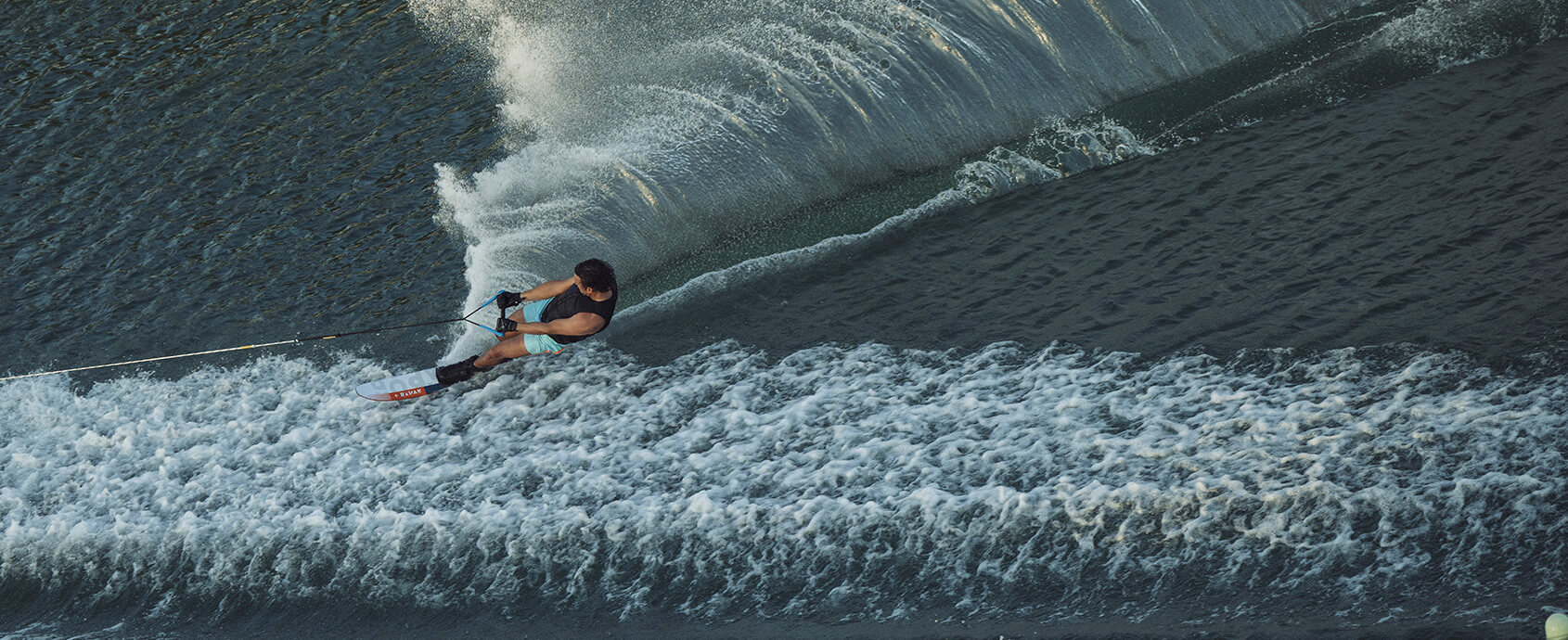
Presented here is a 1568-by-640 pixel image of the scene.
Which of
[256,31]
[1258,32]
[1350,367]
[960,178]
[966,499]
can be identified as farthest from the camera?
[256,31]

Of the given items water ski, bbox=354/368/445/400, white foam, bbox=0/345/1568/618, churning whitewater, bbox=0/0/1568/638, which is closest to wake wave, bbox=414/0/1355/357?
churning whitewater, bbox=0/0/1568/638

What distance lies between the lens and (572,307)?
9.09m

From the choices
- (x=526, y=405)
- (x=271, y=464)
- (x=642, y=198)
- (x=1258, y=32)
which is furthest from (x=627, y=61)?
(x=1258, y=32)

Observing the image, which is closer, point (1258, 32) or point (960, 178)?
point (960, 178)

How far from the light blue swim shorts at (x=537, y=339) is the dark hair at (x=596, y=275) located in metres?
0.84

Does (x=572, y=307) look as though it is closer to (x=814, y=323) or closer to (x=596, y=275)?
(x=596, y=275)

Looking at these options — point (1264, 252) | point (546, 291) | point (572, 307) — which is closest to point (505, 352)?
point (546, 291)

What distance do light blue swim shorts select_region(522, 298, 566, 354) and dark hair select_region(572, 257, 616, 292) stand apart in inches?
32.9

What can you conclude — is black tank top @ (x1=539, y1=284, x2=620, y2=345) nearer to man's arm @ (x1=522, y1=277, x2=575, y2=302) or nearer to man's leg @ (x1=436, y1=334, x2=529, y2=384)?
man's arm @ (x1=522, y1=277, x2=575, y2=302)

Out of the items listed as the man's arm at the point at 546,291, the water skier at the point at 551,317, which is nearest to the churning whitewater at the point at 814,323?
the water skier at the point at 551,317

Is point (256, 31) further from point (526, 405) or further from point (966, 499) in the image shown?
point (966, 499)

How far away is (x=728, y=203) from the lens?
1145 centimetres

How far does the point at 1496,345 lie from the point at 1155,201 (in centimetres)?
325

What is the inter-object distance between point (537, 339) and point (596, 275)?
3.37 feet
